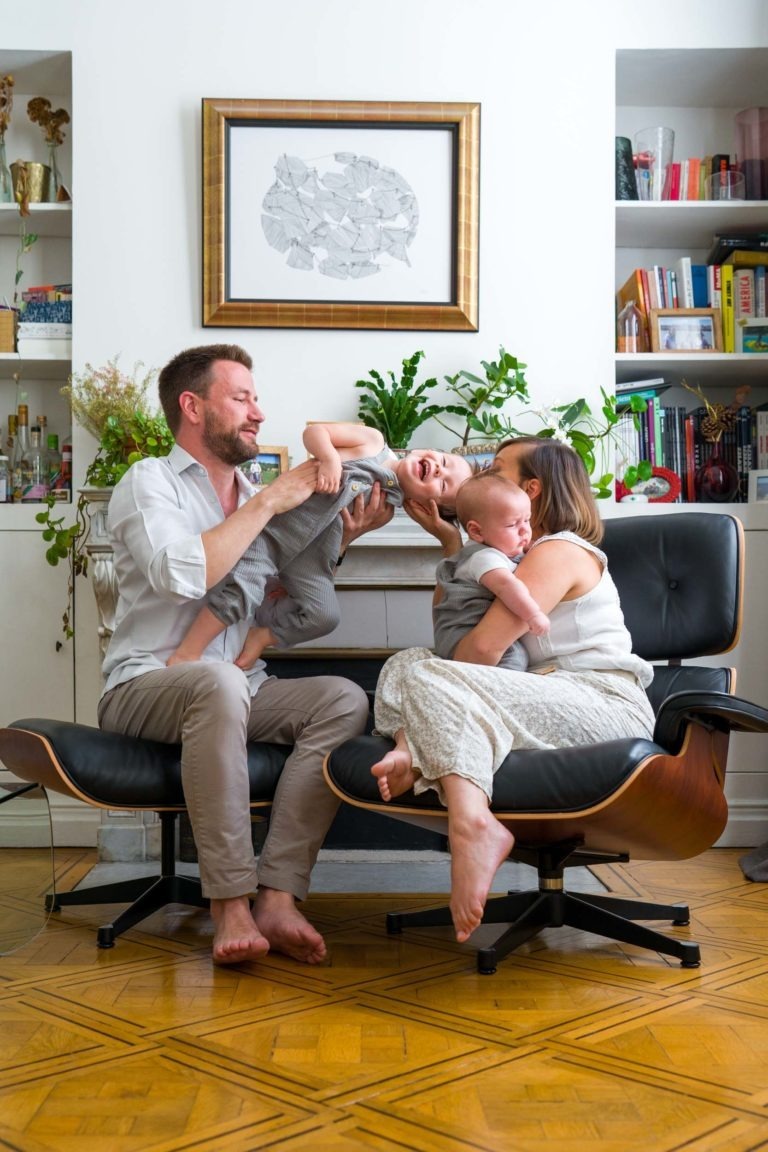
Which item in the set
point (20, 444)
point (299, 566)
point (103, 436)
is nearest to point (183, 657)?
point (299, 566)

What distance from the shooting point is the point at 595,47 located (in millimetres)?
3682

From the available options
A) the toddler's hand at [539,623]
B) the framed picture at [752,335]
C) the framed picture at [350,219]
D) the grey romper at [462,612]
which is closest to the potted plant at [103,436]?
the framed picture at [350,219]

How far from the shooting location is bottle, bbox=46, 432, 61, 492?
3.72 metres

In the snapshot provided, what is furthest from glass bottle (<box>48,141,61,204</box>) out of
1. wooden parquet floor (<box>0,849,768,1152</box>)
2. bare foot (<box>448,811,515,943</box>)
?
bare foot (<box>448,811,515,943</box>)

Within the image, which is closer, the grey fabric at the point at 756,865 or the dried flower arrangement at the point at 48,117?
the grey fabric at the point at 756,865

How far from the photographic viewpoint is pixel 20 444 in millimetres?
3748

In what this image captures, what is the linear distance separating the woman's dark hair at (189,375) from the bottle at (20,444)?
1195mm

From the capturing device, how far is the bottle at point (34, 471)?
3.67 m

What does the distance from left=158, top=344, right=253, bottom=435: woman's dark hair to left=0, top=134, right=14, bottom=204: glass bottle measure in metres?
1.45

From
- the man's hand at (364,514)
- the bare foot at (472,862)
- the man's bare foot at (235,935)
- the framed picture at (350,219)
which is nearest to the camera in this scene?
the bare foot at (472,862)

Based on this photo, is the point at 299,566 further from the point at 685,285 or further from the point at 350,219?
the point at 685,285

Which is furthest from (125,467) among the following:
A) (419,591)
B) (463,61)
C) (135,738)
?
(463,61)

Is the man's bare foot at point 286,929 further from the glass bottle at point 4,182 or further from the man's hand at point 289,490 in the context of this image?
the glass bottle at point 4,182

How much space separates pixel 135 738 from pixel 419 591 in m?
1.25
